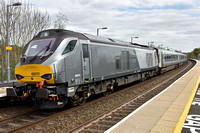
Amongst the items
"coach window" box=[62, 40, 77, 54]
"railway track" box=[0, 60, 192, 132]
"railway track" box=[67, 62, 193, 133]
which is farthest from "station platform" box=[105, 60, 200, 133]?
"coach window" box=[62, 40, 77, 54]

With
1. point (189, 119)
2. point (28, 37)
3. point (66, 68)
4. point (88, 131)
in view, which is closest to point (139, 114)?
point (189, 119)

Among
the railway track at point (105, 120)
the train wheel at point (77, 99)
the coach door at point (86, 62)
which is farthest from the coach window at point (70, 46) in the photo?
the railway track at point (105, 120)

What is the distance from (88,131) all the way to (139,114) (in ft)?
7.58

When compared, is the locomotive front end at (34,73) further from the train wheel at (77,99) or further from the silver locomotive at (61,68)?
the train wheel at (77,99)

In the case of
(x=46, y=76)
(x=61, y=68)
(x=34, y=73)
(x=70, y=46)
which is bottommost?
(x=46, y=76)

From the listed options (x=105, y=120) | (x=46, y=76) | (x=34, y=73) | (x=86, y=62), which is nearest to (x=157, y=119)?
(x=105, y=120)

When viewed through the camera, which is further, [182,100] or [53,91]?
[182,100]

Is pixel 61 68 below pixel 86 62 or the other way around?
below

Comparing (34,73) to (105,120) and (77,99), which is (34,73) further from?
(105,120)

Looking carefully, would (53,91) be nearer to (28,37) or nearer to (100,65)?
(100,65)

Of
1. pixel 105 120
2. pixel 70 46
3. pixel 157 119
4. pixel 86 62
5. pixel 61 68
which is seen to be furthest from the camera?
pixel 86 62

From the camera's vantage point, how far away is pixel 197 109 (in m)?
8.23

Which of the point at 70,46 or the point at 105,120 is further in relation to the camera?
the point at 70,46

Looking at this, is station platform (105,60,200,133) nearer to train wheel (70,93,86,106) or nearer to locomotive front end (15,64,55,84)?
train wheel (70,93,86,106)
